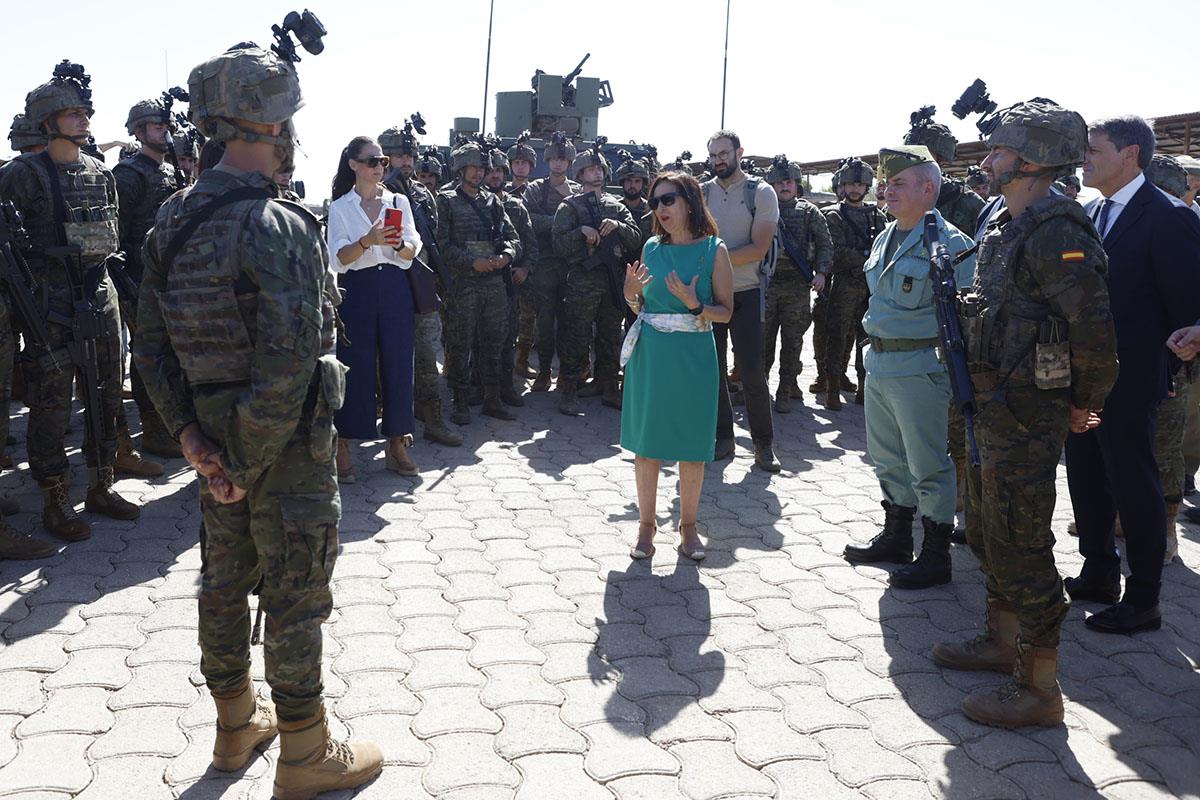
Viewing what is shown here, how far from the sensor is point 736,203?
6.24 meters

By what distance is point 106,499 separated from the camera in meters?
5.15

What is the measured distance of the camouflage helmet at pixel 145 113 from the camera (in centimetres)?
598

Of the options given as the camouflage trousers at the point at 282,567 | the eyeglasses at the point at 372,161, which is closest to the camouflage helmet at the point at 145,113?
→ the eyeglasses at the point at 372,161

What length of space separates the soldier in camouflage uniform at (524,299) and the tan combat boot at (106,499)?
4.22m

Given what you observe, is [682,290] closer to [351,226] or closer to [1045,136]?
[1045,136]

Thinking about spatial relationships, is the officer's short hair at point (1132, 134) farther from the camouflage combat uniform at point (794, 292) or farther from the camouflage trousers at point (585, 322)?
the camouflage trousers at point (585, 322)

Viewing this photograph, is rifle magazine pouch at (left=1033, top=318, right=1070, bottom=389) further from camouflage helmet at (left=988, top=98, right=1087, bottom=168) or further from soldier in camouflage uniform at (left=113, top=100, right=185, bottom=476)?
soldier in camouflage uniform at (left=113, top=100, right=185, bottom=476)

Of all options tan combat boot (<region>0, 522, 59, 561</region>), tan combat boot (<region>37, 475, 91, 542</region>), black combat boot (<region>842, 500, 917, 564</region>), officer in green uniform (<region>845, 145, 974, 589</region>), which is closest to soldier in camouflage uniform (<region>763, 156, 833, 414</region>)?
black combat boot (<region>842, 500, 917, 564</region>)

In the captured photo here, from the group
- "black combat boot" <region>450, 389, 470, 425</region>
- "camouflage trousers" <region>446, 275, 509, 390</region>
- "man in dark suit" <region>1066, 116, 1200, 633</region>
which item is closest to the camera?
"man in dark suit" <region>1066, 116, 1200, 633</region>

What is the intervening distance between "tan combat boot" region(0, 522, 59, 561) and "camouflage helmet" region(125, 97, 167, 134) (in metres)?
2.77

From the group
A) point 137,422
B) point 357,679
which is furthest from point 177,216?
point 137,422

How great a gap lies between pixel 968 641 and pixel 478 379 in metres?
5.23

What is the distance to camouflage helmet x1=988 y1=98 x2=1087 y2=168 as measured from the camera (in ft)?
10.5

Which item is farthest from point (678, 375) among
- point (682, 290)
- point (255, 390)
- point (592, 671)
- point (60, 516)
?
point (60, 516)
